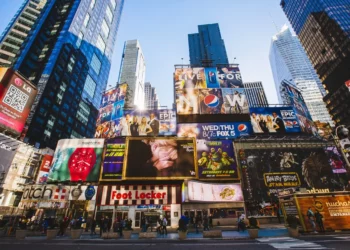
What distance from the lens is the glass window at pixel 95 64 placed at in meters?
85.1

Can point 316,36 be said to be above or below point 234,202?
above

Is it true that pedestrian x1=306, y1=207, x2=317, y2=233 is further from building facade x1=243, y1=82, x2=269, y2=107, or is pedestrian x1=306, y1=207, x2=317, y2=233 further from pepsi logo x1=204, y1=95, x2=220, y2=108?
building facade x1=243, y1=82, x2=269, y2=107

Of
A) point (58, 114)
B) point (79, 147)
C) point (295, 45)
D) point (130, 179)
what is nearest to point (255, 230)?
point (130, 179)

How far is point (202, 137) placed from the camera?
3064 centimetres

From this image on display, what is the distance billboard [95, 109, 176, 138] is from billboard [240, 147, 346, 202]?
13.0 metres

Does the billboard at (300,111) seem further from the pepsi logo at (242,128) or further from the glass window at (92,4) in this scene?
the glass window at (92,4)

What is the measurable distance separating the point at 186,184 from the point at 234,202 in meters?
7.28

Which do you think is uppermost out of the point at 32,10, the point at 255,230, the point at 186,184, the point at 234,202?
the point at 32,10

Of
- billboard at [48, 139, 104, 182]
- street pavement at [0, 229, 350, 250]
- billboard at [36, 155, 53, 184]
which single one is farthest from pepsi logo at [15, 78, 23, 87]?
street pavement at [0, 229, 350, 250]

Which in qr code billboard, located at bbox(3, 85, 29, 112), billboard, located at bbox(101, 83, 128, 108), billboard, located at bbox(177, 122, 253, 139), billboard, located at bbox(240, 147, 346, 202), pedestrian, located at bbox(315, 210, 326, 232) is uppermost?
billboard, located at bbox(101, 83, 128, 108)

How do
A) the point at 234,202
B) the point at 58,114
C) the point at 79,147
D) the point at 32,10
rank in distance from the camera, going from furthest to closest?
the point at 32,10 → the point at 58,114 → the point at 79,147 → the point at 234,202

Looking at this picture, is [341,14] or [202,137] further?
[341,14]

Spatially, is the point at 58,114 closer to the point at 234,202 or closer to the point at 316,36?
the point at 234,202

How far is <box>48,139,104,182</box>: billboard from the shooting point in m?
25.7
